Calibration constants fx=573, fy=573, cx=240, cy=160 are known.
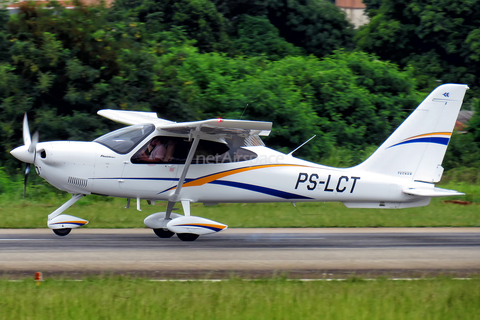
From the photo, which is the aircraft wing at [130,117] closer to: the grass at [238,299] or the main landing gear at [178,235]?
the main landing gear at [178,235]

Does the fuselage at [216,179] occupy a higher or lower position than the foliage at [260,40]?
higher

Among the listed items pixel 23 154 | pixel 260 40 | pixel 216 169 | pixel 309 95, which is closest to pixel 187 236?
pixel 216 169

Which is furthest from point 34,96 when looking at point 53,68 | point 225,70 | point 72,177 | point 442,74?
point 442,74

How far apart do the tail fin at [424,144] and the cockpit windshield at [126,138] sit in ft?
13.6

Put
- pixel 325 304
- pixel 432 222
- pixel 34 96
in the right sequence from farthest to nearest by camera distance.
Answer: pixel 34 96, pixel 432 222, pixel 325 304

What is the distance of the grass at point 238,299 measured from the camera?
5.68 metres

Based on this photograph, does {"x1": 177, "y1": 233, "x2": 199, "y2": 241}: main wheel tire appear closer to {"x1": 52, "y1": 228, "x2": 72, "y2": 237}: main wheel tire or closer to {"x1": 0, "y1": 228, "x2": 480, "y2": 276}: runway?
{"x1": 0, "y1": 228, "x2": 480, "y2": 276}: runway

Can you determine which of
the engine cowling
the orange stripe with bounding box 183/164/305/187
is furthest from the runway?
the orange stripe with bounding box 183/164/305/187

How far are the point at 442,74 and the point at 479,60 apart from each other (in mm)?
1842

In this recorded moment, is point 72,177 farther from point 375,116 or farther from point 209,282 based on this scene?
point 375,116

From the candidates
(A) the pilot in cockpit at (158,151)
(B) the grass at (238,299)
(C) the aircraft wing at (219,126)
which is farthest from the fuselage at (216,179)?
(B) the grass at (238,299)

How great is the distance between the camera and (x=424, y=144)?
36.4 feet

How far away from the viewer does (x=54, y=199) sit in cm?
1564

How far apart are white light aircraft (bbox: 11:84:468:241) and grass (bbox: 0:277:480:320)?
3.36 m
